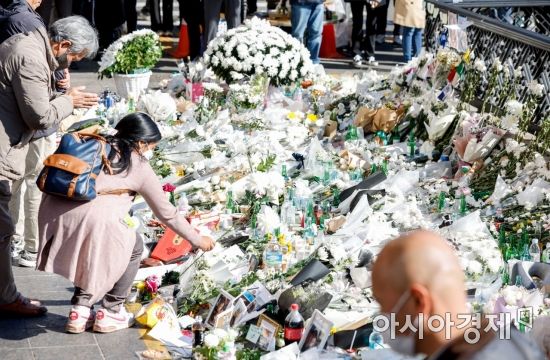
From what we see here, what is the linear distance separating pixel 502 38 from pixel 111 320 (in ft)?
12.9

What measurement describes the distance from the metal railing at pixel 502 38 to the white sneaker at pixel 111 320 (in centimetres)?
328

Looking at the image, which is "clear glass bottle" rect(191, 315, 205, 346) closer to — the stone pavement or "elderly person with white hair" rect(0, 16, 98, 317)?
the stone pavement

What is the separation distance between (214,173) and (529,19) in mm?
3981

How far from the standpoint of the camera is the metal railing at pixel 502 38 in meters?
7.23

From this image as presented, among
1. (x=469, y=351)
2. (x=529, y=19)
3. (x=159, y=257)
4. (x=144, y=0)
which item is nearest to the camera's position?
(x=469, y=351)

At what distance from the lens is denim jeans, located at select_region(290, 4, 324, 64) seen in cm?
1145

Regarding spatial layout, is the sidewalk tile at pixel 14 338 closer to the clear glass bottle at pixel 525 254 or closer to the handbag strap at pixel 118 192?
the handbag strap at pixel 118 192

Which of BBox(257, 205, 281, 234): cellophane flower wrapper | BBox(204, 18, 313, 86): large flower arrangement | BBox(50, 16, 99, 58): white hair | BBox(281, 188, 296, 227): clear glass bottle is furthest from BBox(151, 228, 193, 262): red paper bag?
BBox(204, 18, 313, 86): large flower arrangement

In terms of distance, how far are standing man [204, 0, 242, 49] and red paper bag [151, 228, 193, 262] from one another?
5331 mm

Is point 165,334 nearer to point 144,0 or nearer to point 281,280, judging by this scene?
point 281,280

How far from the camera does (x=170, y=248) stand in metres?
6.29

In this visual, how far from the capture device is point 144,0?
17359mm

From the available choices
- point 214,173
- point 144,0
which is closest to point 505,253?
point 214,173

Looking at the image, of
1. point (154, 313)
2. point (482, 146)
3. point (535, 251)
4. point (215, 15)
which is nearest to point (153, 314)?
point (154, 313)
